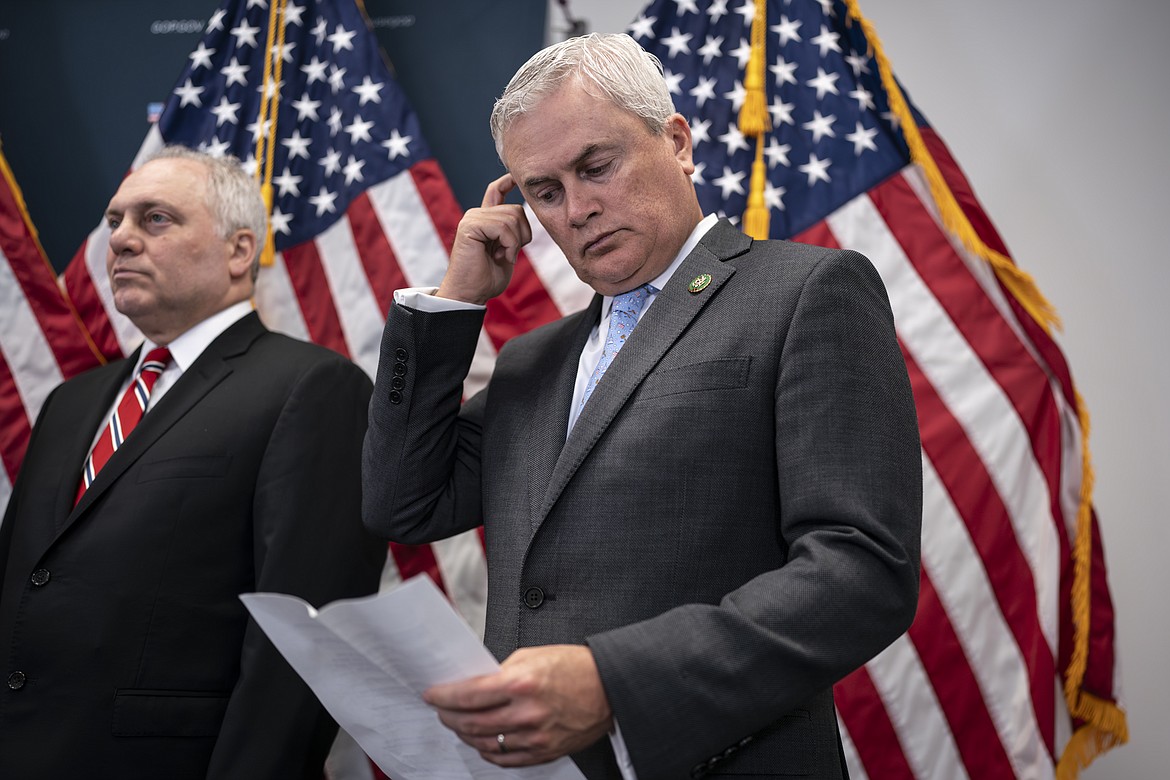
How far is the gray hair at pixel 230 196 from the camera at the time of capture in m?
2.02

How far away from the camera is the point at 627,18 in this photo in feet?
8.04

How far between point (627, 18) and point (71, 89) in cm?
142

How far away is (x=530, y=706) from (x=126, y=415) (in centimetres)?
130

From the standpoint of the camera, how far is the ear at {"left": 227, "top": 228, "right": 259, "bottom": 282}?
2016 millimetres

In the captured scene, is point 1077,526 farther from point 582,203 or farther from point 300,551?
point 300,551

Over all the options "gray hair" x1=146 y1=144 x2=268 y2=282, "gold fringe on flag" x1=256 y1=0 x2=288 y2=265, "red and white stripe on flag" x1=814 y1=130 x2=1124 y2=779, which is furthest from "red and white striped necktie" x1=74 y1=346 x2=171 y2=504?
"red and white stripe on flag" x1=814 y1=130 x2=1124 y2=779

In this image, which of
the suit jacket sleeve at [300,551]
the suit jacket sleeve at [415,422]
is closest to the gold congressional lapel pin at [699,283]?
the suit jacket sleeve at [415,422]

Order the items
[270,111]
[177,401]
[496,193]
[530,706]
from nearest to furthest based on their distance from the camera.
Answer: [530,706] → [496,193] → [177,401] → [270,111]

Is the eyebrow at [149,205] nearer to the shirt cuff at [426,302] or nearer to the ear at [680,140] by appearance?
the shirt cuff at [426,302]

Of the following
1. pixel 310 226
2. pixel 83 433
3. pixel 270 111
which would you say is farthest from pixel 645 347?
pixel 270 111

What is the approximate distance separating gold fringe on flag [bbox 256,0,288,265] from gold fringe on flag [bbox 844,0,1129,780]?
4.27ft

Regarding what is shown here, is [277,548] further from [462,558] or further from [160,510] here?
[462,558]

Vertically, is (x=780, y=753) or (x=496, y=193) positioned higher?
(x=496, y=193)

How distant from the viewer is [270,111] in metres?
2.28
